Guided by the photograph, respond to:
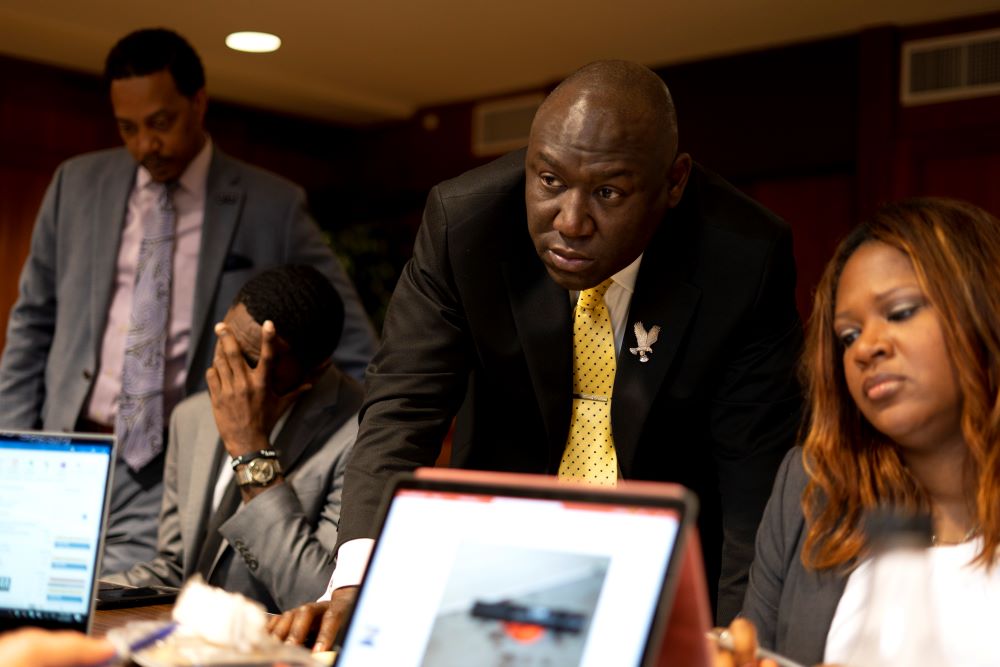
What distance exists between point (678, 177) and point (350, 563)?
716 mm

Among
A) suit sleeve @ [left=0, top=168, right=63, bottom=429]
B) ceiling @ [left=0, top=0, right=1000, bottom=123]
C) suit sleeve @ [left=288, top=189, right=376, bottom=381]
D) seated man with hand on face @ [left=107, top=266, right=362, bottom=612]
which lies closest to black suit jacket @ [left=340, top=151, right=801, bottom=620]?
seated man with hand on face @ [left=107, top=266, right=362, bottom=612]

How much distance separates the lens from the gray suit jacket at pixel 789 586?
4.85 feet

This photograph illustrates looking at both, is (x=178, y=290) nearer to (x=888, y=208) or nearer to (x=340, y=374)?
(x=340, y=374)

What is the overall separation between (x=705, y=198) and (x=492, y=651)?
117 cm

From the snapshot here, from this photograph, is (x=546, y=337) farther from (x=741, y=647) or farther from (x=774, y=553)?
(x=741, y=647)

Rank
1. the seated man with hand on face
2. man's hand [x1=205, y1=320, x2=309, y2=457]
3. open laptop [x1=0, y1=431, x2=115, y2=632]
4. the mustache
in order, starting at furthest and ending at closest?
1. the mustache
2. man's hand [x1=205, y1=320, x2=309, y2=457]
3. the seated man with hand on face
4. open laptop [x1=0, y1=431, x2=115, y2=632]

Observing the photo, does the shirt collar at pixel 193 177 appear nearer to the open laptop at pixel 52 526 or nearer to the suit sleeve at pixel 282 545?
the suit sleeve at pixel 282 545

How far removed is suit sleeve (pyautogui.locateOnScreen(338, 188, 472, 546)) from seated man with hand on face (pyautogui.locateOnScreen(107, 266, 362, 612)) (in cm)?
45

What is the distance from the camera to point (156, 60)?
2.99 m

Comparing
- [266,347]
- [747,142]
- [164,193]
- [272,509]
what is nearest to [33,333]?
[164,193]

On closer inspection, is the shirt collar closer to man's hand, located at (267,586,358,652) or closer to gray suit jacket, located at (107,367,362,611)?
gray suit jacket, located at (107,367,362,611)

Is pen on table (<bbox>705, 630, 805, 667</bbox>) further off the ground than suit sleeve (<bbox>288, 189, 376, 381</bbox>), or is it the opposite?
suit sleeve (<bbox>288, 189, 376, 381</bbox>)

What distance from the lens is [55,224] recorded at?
3094mm

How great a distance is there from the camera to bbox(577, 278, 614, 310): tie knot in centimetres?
195
